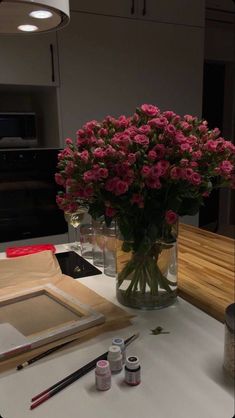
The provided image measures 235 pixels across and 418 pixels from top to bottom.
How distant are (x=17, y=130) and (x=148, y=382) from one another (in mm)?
1798

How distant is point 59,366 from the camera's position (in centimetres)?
70

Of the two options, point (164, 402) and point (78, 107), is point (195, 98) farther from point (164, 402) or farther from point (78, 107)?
point (164, 402)

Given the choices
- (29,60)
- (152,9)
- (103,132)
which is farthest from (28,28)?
(152,9)

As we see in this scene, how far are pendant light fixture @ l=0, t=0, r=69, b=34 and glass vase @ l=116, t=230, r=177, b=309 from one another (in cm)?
54

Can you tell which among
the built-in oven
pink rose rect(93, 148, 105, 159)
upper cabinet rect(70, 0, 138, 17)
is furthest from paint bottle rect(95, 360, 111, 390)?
upper cabinet rect(70, 0, 138, 17)

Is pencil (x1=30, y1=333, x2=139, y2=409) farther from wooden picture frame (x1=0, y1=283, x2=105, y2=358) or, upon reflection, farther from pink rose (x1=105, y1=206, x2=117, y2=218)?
pink rose (x1=105, y1=206, x2=117, y2=218)

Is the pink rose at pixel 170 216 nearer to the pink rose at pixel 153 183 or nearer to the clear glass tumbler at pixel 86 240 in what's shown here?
the pink rose at pixel 153 183

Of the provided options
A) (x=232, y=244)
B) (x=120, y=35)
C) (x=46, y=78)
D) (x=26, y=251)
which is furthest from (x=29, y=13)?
(x=120, y=35)

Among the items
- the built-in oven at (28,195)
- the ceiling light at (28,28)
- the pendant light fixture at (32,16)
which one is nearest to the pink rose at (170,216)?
the pendant light fixture at (32,16)

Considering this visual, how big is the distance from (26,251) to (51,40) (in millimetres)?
1332

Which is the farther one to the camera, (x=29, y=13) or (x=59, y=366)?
(x=29, y=13)

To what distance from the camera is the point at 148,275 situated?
0.90 m

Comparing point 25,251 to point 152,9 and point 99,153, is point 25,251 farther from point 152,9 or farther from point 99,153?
point 152,9

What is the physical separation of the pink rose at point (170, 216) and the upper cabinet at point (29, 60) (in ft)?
5.13
